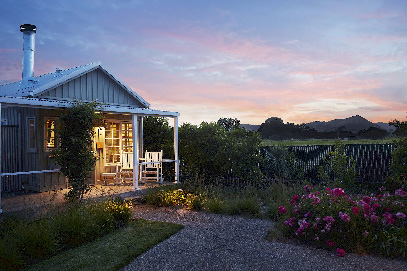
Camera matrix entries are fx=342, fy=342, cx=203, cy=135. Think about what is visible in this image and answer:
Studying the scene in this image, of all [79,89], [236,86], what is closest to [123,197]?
[79,89]

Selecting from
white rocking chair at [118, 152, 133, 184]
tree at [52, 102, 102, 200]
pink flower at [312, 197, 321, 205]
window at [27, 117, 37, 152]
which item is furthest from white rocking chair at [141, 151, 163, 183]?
pink flower at [312, 197, 321, 205]

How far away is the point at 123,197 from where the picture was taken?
830cm

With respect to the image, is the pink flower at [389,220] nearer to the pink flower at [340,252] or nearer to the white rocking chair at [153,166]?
the pink flower at [340,252]

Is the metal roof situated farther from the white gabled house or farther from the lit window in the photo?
the lit window

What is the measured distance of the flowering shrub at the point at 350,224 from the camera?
5074 millimetres

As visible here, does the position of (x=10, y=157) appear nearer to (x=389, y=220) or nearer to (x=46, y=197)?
(x=46, y=197)

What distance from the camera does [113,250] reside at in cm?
507

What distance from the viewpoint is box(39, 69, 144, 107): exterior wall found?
9509 mm

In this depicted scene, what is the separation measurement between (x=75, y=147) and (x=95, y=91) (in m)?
3.20

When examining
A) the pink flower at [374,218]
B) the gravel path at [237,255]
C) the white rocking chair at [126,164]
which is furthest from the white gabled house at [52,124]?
the pink flower at [374,218]

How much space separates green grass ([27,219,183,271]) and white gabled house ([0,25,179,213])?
281 cm

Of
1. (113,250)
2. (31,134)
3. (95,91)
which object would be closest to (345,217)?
(113,250)

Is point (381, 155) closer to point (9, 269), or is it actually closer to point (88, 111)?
point (88, 111)

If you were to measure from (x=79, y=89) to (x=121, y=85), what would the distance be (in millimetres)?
1575
